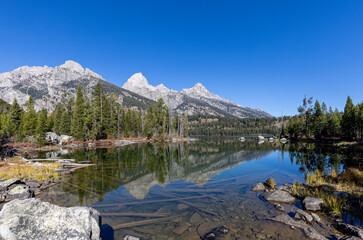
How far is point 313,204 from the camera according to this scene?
35.9 feet

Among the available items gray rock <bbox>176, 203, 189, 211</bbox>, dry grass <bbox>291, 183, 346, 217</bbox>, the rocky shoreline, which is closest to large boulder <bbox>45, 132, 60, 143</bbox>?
gray rock <bbox>176, 203, 189, 211</bbox>

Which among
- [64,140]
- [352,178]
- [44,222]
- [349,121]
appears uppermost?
[349,121]

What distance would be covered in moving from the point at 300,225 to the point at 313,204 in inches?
124

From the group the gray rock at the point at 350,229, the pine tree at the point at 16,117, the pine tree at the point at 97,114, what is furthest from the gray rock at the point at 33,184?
the pine tree at the point at 16,117

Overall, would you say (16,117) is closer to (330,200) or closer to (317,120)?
(330,200)

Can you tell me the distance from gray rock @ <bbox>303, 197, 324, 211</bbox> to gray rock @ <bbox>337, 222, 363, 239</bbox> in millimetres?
2189

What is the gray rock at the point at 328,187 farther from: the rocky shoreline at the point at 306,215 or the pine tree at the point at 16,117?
the pine tree at the point at 16,117

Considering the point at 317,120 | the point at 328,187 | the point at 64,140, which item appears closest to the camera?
the point at 328,187

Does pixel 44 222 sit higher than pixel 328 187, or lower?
higher

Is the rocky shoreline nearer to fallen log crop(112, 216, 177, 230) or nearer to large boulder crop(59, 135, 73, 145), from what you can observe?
fallen log crop(112, 216, 177, 230)

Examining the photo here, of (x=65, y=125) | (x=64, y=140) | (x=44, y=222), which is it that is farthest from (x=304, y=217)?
(x=65, y=125)

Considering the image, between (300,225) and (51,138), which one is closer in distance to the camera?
(300,225)

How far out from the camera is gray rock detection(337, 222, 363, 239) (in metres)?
7.51

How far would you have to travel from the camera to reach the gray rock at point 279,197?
12.4 meters
